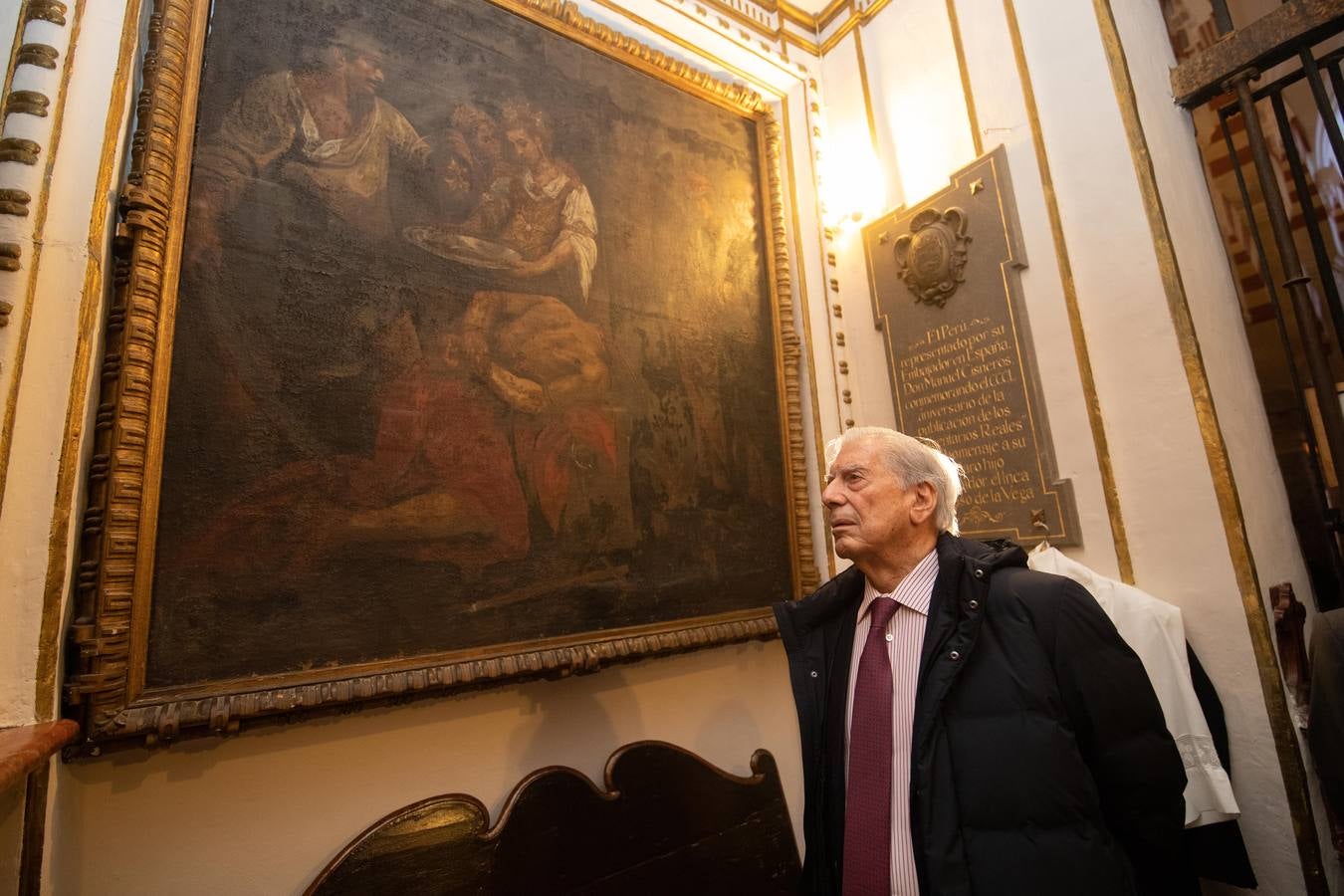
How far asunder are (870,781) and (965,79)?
11.0 feet

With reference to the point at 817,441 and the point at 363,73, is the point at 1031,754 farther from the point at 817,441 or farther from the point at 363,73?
the point at 363,73

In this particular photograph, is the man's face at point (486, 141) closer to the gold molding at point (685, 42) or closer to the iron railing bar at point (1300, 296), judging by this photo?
the gold molding at point (685, 42)

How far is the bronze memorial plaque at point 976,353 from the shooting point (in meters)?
2.81

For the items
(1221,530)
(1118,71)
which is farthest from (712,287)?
(1221,530)

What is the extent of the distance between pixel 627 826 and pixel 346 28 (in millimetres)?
3039

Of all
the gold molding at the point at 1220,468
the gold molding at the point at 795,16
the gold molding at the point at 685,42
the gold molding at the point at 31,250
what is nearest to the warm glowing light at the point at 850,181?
the gold molding at the point at 685,42

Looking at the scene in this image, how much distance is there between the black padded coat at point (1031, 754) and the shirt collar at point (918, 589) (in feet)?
0.30

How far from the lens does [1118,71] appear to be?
263cm

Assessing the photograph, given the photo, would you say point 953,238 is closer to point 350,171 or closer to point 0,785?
point 350,171

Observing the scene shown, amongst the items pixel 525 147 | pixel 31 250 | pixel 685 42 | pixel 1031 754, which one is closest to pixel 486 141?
pixel 525 147

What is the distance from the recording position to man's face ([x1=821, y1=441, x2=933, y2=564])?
178cm

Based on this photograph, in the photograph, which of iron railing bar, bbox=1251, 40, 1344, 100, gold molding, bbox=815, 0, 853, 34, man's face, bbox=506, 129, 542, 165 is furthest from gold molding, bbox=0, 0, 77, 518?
iron railing bar, bbox=1251, 40, 1344, 100

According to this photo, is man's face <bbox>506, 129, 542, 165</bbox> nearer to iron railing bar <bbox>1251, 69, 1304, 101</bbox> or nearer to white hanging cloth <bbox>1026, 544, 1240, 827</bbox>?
white hanging cloth <bbox>1026, 544, 1240, 827</bbox>

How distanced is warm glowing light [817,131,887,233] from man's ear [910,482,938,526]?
2357mm
